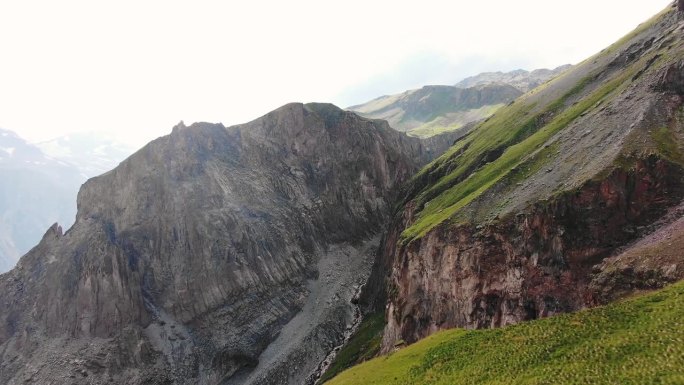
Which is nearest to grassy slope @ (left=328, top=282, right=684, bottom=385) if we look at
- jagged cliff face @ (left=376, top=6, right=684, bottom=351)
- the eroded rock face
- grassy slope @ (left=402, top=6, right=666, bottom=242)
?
jagged cliff face @ (left=376, top=6, right=684, bottom=351)

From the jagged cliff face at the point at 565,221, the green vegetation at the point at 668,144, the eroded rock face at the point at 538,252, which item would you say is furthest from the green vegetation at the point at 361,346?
the green vegetation at the point at 668,144

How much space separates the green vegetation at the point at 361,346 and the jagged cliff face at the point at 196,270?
10184mm

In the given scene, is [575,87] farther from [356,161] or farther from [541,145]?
[356,161]

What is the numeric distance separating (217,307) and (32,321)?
4978 centimetres

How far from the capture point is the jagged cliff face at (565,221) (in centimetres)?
4825

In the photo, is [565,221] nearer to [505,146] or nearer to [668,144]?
[668,144]

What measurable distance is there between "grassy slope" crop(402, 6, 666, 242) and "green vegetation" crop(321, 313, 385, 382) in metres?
25.3

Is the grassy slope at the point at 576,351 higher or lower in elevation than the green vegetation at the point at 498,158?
lower

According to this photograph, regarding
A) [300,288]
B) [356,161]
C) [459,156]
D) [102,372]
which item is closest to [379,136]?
[356,161]

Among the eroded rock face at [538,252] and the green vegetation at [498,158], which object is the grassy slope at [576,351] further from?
the green vegetation at [498,158]

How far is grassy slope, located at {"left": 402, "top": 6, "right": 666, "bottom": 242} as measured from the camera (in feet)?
260

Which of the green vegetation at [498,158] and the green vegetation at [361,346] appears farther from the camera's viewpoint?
the green vegetation at [361,346]

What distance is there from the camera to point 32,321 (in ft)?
389

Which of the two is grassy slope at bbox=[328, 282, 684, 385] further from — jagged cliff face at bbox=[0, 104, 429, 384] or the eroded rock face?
jagged cliff face at bbox=[0, 104, 429, 384]
